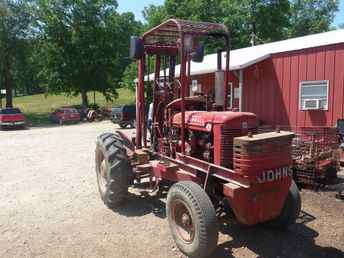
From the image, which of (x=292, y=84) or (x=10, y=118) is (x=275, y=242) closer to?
(x=292, y=84)

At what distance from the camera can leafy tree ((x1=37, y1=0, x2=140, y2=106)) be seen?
3034 cm

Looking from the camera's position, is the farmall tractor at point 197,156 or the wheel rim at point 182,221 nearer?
the farmall tractor at point 197,156

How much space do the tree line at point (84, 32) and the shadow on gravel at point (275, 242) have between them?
82.2ft

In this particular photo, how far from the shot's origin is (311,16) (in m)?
43.5

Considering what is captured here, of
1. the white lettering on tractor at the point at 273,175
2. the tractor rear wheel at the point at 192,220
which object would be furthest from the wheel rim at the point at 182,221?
the white lettering on tractor at the point at 273,175

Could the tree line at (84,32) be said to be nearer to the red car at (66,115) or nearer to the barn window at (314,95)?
the red car at (66,115)

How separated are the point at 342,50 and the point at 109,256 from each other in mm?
7736

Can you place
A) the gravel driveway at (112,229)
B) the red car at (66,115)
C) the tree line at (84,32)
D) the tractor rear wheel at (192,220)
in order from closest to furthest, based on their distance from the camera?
the tractor rear wheel at (192,220)
the gravel driveway at (112,229)
the red car at (66,115)
the tree line at (84,32)

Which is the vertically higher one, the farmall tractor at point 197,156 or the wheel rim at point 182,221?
the farmall tractor at point 197,156

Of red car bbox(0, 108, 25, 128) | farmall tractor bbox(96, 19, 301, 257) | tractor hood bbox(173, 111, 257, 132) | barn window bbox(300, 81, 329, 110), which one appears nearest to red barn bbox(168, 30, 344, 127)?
barn window bbox(300, 81, 329, 110)

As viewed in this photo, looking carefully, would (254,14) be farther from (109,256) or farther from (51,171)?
(109,256)

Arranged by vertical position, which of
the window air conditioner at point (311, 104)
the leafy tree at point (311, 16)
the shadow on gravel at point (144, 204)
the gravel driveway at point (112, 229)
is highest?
the leafy tree at point (311, 16)

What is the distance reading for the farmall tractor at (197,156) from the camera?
4.00 meters

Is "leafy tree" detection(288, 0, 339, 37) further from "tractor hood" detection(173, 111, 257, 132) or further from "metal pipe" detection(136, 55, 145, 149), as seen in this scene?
"tractor hood" detection(173, 111, 257, 132)
